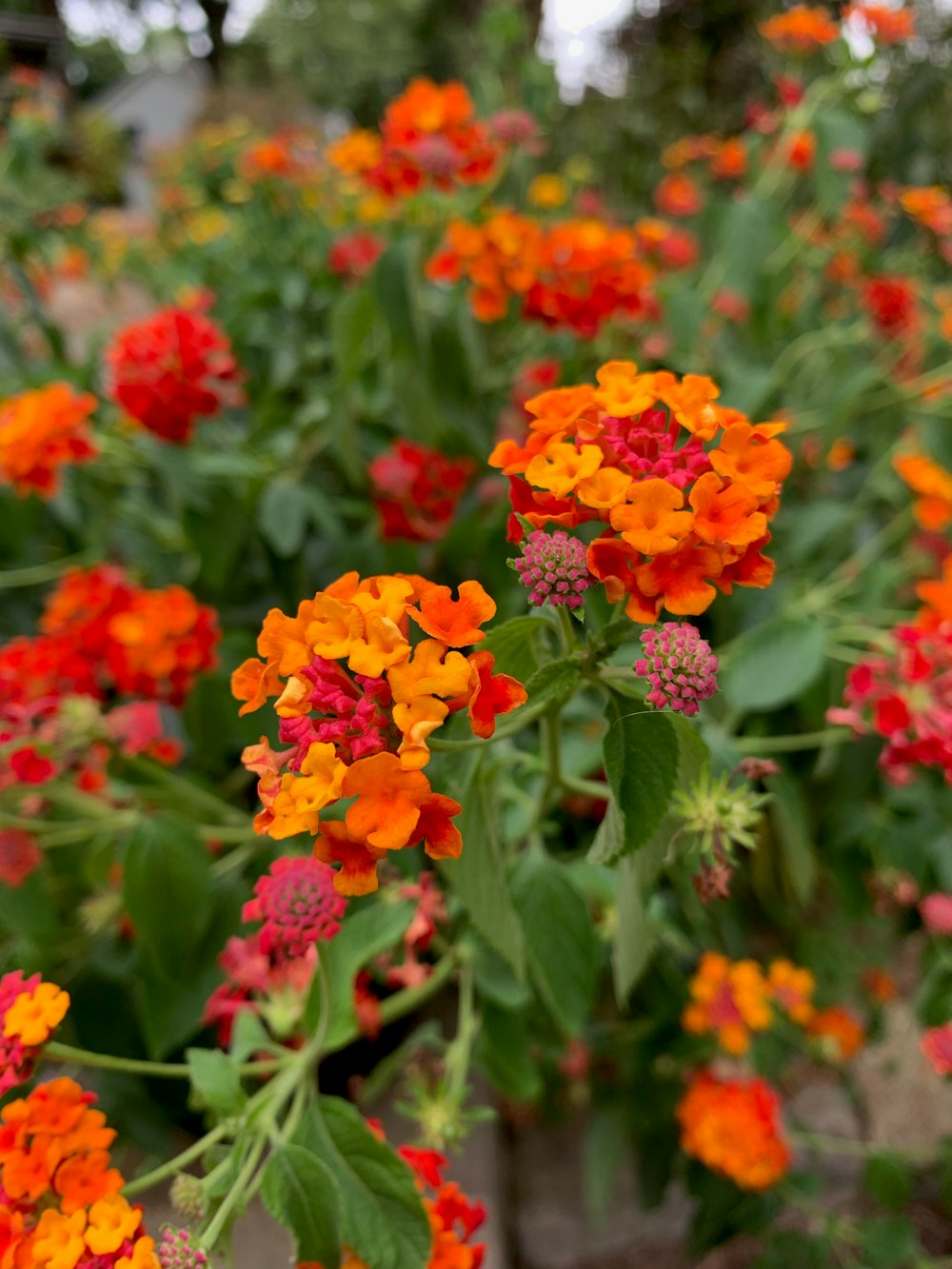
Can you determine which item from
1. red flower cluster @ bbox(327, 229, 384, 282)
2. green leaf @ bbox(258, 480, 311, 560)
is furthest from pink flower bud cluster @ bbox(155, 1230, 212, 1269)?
red flower cluster @ bbox(327, 229, 384, 282)

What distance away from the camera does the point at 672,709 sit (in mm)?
328

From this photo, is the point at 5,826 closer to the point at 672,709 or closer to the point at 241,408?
the point at 672,709

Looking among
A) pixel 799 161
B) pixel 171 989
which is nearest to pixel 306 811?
pixel 171 989

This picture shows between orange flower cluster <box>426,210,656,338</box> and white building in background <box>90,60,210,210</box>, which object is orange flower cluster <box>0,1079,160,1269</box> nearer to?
orange flower cluster <box>426,210,656,338</box>

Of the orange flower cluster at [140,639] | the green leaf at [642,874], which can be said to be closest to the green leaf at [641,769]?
the green leaf at [642,874]

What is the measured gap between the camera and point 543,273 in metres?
0.86

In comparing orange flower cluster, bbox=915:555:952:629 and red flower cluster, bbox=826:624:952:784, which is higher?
orange flower cluster, bbox=915:555:952:629

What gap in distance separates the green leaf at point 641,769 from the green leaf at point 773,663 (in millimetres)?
337

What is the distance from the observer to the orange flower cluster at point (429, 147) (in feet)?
2.73

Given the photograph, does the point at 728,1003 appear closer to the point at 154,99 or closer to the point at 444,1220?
the point at 444,1220

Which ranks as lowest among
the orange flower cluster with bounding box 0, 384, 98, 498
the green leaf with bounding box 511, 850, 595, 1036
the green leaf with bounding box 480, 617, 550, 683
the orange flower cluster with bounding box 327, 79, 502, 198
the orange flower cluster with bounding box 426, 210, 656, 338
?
the green leaf with bounding box 511, 850, 595, 1036

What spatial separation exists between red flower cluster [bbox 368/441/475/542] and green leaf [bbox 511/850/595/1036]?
1.20 ft

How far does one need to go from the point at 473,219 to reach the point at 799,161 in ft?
1.51

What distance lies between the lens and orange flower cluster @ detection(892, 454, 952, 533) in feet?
2.56
